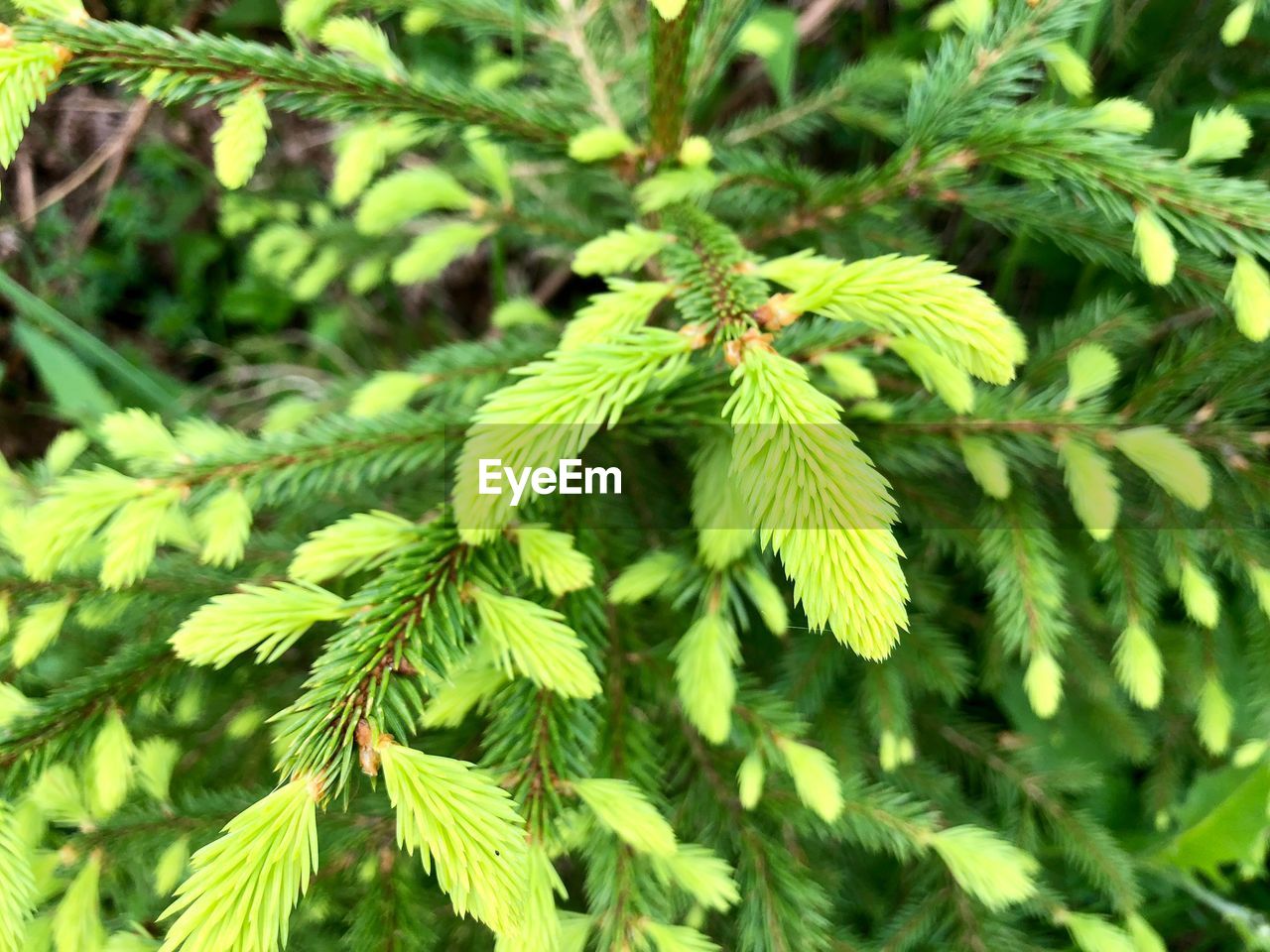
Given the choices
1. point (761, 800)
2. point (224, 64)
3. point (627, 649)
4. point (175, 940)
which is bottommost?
point (761, 800)

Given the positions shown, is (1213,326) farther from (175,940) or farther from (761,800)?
(175,940)

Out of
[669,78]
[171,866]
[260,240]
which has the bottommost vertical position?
[171,866]

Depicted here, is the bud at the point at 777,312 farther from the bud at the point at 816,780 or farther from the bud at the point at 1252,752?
the bud at the point at 1252,752

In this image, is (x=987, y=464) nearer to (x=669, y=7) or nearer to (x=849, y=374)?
(x=849, y=374)

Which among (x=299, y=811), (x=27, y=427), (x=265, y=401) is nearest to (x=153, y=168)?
(x=265, y=401)

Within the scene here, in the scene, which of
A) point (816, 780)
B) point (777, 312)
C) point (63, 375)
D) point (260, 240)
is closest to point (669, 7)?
point (777, 312)

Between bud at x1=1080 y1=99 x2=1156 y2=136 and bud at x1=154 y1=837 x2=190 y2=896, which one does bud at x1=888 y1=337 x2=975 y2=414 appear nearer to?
bud at x1=1080 y1=99 x2=1156 y2=136

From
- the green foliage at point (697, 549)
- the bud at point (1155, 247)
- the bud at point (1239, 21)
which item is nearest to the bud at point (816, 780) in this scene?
the green foliage at point (697, 549)
